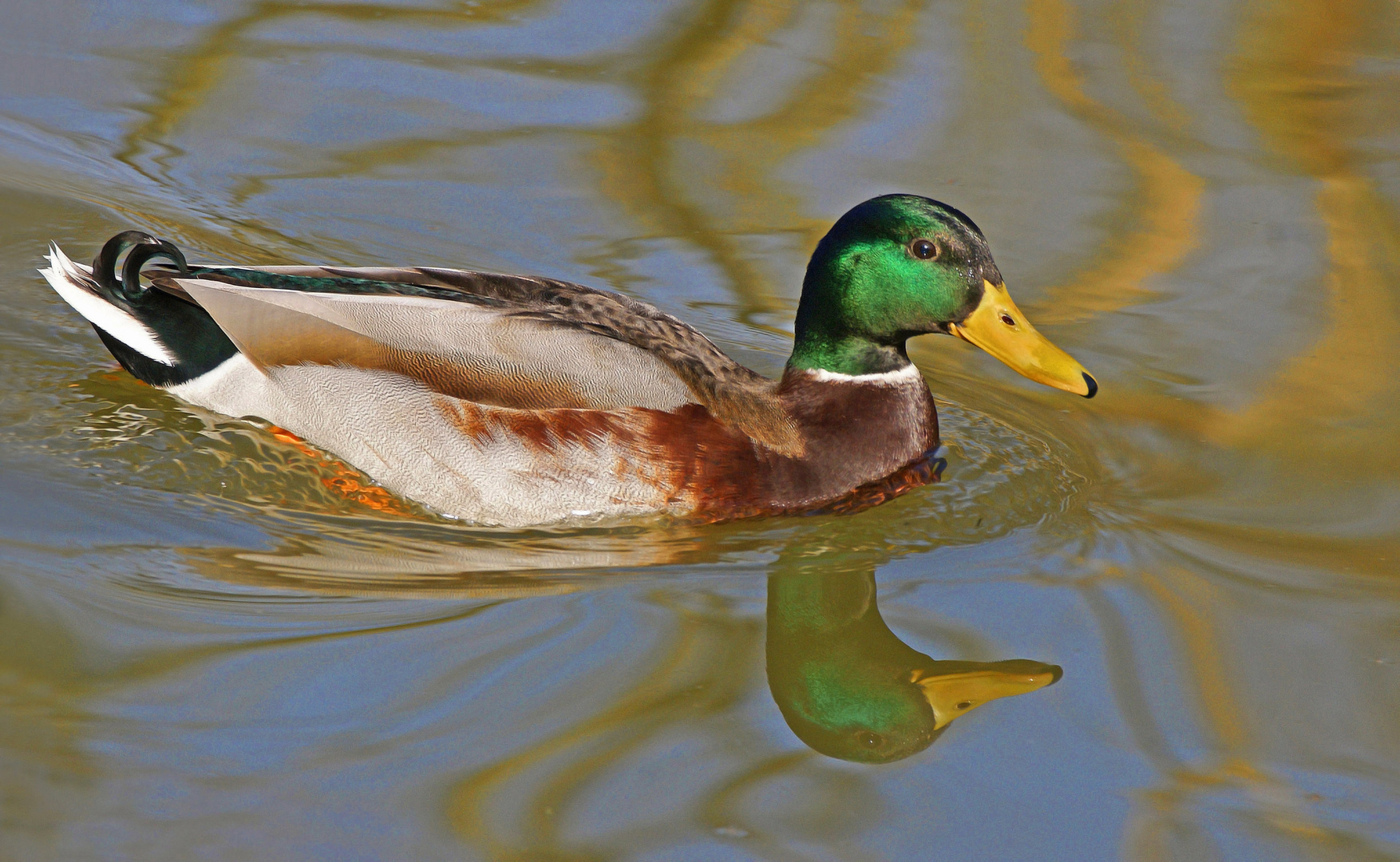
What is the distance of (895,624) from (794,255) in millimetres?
3108

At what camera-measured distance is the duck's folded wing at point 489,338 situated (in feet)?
15.8

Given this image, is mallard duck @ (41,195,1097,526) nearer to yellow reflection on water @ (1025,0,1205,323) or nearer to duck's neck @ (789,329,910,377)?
duck's neck @ (789,329,910,377)

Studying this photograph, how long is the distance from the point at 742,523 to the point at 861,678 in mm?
940

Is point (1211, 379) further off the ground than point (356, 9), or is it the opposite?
point (356, 9)

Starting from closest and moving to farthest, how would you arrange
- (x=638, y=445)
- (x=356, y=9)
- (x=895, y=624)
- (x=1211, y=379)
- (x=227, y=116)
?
(x=895, y=624)
(x=638, y=445)
(x=1211, y=379)
(x=227, y=116)
(x=356, y=9)

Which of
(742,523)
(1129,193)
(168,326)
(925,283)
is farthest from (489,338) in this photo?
(1129,193)

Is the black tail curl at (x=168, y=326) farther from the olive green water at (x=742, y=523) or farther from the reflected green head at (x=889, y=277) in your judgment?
the reflected green head at (x=889, y=277)

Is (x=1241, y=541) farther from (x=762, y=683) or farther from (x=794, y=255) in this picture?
(x=794, y=255)

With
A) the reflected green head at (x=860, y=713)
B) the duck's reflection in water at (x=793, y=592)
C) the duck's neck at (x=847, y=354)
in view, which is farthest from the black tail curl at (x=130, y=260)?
the reflected green head at (x=860, y=713)

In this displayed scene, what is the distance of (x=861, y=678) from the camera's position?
409 cm

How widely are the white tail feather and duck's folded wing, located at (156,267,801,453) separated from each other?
0.20 meters

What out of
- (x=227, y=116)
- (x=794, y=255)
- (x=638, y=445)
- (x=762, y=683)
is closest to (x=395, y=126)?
(x=227, y=116)

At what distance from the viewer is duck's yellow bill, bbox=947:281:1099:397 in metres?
5.00

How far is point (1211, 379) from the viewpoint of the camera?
6.12m
